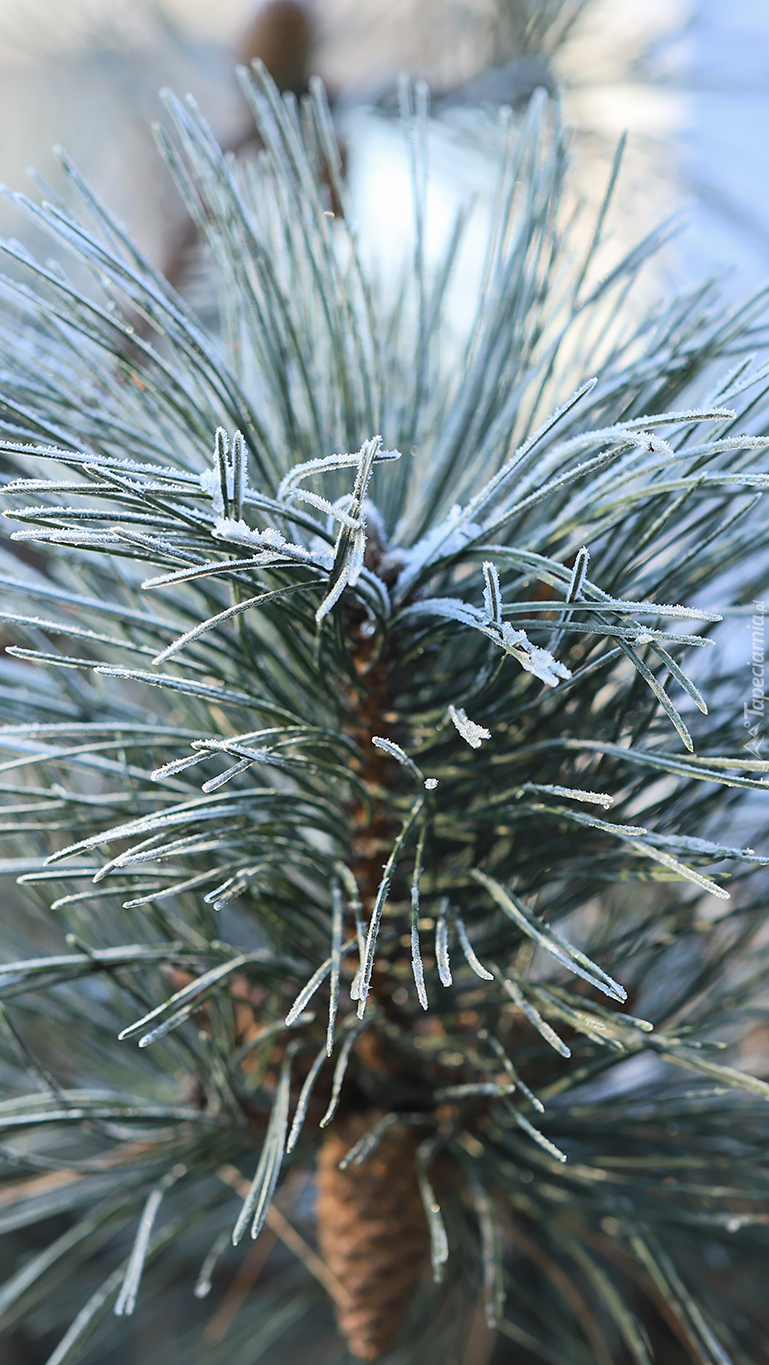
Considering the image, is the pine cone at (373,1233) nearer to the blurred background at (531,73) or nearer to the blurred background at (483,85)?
the blurred background at (483,85)

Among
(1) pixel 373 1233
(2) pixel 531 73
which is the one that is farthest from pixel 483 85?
(1) pixel 373 1233

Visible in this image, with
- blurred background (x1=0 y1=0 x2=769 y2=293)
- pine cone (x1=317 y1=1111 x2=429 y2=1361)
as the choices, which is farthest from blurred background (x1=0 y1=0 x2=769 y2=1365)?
pine cone (x1=317 y1=1111 x2=429 y2=1361)

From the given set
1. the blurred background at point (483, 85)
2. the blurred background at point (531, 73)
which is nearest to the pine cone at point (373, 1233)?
the blurred background at point (483, 85)

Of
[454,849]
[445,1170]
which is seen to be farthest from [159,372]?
[445,1170]

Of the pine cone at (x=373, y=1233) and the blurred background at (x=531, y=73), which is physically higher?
the blurred background at (x=531, y=73)

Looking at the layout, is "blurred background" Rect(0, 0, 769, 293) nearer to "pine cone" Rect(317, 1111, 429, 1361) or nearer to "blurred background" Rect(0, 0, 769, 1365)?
"blurred background" Rect(0, 0, 769, 1365)

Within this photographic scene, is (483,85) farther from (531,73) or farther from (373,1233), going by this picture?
(373,1233)
